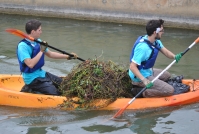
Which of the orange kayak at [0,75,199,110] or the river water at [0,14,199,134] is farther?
the orange kayak at [0,75,199,110]

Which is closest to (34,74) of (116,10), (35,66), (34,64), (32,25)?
(35,66)

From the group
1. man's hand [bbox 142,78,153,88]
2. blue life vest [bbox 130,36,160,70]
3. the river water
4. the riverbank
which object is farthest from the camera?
the riverbank

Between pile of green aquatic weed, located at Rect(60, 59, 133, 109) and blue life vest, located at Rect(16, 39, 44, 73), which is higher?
blue life vest, located at Rect(16, 39, 44, 73)

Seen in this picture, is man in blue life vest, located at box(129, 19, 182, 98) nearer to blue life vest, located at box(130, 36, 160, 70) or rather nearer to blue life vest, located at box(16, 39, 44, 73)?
blue life vest, located at box(130, 36, 160, 70)

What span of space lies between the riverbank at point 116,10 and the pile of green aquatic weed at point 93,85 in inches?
271

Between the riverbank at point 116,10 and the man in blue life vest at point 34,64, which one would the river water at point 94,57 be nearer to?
the riverbank at point 116,10

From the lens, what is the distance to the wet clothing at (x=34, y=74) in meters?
6.10

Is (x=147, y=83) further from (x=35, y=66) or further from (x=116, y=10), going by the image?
(x=116, y=10)

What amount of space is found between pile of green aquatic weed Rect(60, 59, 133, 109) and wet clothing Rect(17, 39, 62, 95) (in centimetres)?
23

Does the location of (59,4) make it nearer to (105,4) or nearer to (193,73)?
(105,4)

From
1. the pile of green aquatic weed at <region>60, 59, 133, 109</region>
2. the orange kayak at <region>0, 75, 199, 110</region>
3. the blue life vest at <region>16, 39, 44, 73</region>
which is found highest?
the blue life vest at <region>16, 39, 44, 73</region>

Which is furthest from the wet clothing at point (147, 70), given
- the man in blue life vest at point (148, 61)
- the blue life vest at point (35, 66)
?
the blue life vest at point (35, 66)

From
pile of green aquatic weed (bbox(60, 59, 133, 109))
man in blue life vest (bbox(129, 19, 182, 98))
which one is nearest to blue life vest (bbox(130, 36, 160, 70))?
man in blue life vest (bbox(129, 19, 182, 98))

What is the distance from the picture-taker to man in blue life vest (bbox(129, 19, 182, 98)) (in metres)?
6.07
